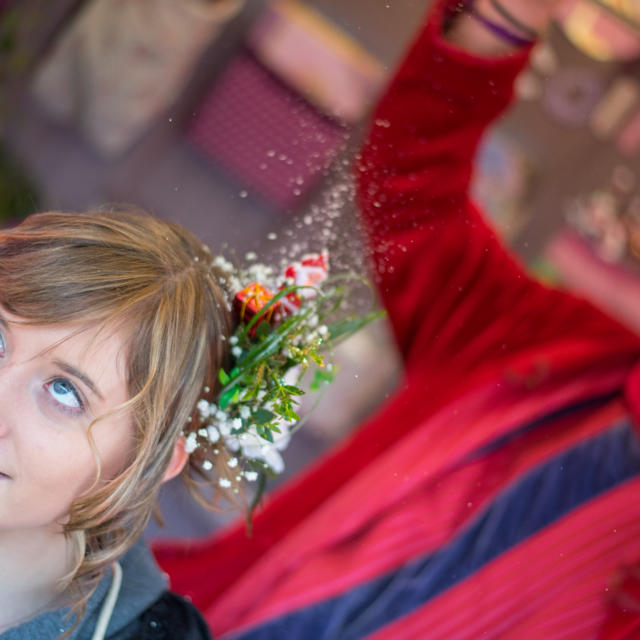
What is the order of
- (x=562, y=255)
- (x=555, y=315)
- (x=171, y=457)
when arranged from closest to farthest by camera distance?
(x=171, y=457), (x=555, y=315), (x=562, y=255)

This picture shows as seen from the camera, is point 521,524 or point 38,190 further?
point 38,190

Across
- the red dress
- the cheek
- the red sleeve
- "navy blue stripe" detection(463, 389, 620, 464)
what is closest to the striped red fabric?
the red dress

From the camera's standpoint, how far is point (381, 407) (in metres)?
1.39

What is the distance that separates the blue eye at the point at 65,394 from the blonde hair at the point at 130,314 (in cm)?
7

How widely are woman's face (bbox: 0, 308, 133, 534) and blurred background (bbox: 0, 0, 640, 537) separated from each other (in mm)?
453

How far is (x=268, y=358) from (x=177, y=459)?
0.21 m

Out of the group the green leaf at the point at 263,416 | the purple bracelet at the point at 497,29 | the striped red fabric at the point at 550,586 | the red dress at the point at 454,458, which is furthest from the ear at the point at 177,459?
the purple bracelet at the point at 497,29

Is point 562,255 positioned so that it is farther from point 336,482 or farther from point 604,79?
point 336,482

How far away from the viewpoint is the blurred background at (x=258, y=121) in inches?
59.7

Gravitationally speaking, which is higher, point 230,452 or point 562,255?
point 562,255

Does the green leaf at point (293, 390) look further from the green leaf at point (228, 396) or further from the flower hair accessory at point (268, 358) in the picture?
the green leaf at point (228, 396)

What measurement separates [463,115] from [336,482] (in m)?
0.69

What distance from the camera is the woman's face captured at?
0.95 meters

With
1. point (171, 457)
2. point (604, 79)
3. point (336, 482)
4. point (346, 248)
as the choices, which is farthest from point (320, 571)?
point (604, 79)
